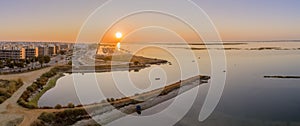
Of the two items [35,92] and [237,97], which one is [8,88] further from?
[237,97]

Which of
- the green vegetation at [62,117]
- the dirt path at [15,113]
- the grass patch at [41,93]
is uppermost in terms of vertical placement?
the grass patch at [41,93]

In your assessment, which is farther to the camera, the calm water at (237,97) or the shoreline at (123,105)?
the calm water at (237,97)

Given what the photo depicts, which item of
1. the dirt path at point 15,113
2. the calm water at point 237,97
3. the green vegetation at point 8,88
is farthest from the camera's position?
the green vegetation at point 8,88

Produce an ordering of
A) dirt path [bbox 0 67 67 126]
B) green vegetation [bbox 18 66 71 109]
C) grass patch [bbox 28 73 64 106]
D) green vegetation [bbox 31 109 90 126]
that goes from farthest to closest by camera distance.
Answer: grass patch [bbox 28 73 64 106] < green vegetation [bbox 18 66 71 109] < green vegetation [bbox 31 109 90 126] < dirt path [bbox 0 67 67 126]

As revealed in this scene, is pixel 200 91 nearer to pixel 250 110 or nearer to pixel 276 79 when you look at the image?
pixel 250 110

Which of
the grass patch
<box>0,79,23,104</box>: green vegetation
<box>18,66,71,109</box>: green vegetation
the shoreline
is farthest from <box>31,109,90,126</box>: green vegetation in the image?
<box>0,79,23,104</box>: green vegetation

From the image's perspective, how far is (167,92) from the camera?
7621mm

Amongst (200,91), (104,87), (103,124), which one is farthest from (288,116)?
(104,87)

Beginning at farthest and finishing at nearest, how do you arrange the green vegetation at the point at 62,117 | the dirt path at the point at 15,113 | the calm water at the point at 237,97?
1. the calm water at the point at 237,97
2. the green vegetation at the point at 62,117
3. the dirt path at the point at 15,113

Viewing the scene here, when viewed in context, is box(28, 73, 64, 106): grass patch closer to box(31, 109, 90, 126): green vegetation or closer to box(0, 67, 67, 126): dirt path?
box(0, 67, 67, 126): dirt path

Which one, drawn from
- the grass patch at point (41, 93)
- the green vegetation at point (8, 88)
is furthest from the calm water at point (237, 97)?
the green vegetation at point (8, 88)

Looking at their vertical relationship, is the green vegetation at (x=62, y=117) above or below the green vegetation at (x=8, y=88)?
below

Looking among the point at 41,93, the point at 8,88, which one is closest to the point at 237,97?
the point at 41,93

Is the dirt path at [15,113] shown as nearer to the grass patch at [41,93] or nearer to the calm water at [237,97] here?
the grass patch at [41,93]
